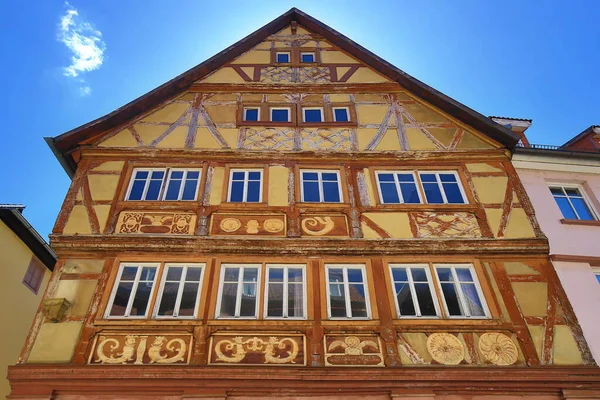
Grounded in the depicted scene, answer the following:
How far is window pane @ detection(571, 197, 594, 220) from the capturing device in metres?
10.2

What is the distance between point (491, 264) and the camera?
29.1 feet

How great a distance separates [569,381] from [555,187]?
186 inches

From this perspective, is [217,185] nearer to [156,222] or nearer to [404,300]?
[156,222]

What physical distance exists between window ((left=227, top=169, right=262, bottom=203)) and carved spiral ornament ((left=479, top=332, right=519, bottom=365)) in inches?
188

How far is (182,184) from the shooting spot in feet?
33.2

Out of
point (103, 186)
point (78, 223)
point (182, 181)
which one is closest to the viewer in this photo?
point (78, 223)

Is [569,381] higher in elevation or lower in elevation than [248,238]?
lower

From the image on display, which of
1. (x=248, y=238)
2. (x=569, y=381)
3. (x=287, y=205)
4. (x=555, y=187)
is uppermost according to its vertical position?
(x=555, y=187)

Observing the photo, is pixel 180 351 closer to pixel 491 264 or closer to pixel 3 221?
pixel 491 264

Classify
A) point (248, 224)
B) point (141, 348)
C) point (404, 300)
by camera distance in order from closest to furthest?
point (141, 348) < point (404, 300) < point (248, 224)

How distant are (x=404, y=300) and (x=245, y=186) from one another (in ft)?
12.8

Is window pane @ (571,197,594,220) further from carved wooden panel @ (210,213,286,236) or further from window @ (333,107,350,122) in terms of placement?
carved wooden panel @ (210,213,286,236)

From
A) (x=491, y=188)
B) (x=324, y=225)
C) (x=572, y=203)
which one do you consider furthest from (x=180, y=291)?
(x=572, y=203)

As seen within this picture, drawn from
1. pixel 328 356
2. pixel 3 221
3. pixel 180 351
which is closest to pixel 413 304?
pixel 328 356
